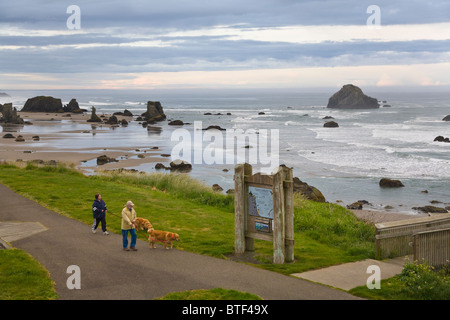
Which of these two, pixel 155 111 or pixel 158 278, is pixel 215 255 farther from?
pixel 155 111

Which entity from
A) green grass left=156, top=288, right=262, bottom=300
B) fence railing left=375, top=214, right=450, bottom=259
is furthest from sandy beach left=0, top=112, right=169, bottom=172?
green grass left=156, top=288, right=262, bottom=300

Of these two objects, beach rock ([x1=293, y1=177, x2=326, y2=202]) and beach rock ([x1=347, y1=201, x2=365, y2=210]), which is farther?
beach rock ([x1=293, y1=177, x2=326, y2=202])

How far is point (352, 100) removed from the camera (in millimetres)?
171125

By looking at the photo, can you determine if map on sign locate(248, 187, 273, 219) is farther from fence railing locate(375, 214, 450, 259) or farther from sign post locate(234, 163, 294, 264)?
fence railing locate(375, 214, 450, 259)

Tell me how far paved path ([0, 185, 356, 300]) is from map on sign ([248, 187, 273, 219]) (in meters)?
1.59

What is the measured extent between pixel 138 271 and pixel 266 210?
150 inches

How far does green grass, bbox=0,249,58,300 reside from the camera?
36.3ft

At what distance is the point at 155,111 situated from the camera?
11588 cm

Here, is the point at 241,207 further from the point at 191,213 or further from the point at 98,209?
the point at 191,213

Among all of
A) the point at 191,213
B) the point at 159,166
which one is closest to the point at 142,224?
the point at 191,213

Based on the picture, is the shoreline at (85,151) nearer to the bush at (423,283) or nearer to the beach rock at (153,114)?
the bush at (423,283)

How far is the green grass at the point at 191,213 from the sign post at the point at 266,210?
A: 457mm
